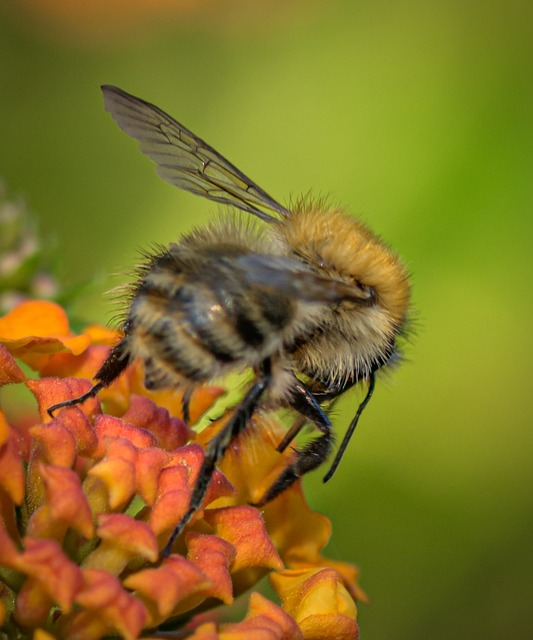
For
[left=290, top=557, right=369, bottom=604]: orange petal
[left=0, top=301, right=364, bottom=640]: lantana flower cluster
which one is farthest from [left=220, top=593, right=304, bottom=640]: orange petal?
[left=290, top=557, right=369, bottom=604]: orange petal

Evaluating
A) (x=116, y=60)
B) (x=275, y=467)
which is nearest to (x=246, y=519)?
(x=275, y=467)

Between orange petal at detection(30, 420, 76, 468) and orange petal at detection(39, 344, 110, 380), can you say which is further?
orange petal at detection(39, 344, 110, 380)

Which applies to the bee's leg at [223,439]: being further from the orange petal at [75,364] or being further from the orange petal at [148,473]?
the orange petal at [75,364]

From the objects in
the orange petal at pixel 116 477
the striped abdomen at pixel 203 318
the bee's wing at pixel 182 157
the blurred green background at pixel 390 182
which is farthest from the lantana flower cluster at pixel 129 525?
the blurred green background at pixel 390 182

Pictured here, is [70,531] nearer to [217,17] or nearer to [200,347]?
[200,347]

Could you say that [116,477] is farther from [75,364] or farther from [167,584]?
[75,364]

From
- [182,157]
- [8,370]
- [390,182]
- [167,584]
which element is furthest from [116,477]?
[390,182]

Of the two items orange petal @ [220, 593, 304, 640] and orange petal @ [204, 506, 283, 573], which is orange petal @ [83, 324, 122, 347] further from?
orange petal @ [220, 593, 304, 640]
